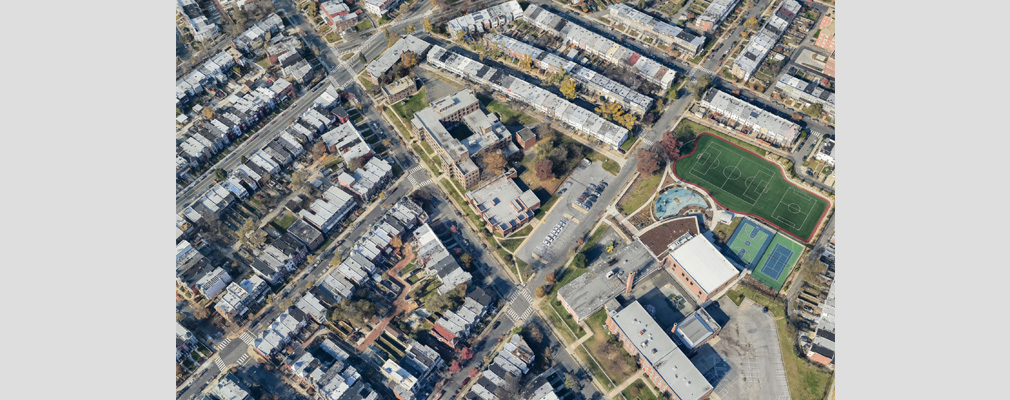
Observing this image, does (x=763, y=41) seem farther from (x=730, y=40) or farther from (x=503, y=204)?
(x=503, y=204)

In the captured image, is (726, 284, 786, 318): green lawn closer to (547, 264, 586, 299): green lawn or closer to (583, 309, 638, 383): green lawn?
(583, 309, 638, 383): green lawn

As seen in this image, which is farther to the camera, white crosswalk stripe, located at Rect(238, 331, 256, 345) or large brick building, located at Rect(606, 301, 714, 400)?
white crosswalk stripe, located at Rect(238, 331, 256, 345)

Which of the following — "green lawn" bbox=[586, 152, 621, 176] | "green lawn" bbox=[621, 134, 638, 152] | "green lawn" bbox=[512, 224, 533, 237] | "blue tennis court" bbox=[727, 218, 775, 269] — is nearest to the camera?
"blue tennis court" bbox=[727, 218, 775, 269]

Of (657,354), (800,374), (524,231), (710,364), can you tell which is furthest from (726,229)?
(524,231)

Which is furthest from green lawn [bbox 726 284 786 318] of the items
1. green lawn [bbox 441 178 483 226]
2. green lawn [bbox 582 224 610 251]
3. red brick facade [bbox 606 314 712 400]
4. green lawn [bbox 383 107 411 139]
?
green lawn [bbox 383 107 411 139]

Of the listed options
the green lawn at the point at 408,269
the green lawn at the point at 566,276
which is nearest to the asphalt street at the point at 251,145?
the green lawn at the point at 408,269

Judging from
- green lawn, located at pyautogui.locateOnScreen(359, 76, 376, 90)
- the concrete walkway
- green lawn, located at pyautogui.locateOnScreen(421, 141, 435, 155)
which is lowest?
the concrete walkway
